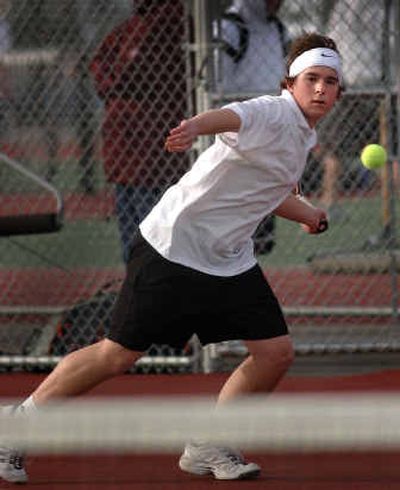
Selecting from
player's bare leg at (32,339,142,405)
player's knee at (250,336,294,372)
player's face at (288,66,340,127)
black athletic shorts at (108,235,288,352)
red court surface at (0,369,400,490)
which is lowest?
red court surface at (0,369,400,490)

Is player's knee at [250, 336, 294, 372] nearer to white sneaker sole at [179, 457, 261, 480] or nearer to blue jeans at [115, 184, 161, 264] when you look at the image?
white sneaker sole at [179, 457, 261, 480]

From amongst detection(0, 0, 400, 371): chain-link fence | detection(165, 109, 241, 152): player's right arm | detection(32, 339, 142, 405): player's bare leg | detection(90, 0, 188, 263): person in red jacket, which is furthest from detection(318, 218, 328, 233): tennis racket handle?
detection(90, 0, 188, 263): person in red jacket

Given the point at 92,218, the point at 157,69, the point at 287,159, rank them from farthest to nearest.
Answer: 1. the point at 92,218
2. the point at 157,69
3. the point at 287,159

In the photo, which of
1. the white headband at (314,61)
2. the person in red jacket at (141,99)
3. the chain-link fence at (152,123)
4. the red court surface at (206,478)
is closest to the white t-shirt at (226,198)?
the white headband at (314,61)

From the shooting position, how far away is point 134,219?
706cm

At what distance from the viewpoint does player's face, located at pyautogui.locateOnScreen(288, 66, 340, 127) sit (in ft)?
14.5

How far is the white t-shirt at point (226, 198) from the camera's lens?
4.39m

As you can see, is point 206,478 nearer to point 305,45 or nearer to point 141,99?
point 305,45

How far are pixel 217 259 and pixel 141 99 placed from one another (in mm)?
2634

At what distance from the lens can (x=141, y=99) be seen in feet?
23.0

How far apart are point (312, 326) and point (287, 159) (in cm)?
324

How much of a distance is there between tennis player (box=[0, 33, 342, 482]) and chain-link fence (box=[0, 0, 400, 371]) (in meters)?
2.28

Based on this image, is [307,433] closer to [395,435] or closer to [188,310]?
[395,435]

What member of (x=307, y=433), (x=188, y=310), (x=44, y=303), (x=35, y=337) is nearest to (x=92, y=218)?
(x=44, y=303)
